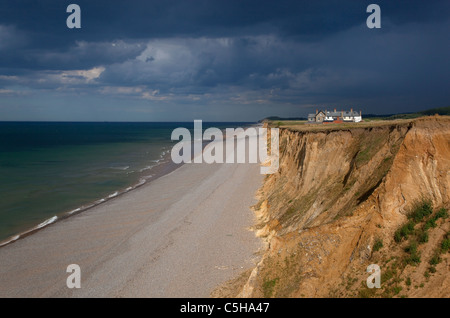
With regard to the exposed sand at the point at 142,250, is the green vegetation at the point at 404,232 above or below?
above

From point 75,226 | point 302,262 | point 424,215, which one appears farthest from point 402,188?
point 75,226

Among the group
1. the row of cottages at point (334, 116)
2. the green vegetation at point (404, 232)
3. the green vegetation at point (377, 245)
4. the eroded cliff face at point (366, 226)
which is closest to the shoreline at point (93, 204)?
the eroded cliff face at point (366, 226)

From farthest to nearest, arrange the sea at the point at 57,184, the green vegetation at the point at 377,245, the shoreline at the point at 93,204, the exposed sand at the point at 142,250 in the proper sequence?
the sea at the point at 57,184 → the shoreline at the point at 93,204 → the exposed sand at the point at 142,250 → the green vegetation at the point at 377,245

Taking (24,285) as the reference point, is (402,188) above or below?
above

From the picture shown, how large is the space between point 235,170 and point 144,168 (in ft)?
52.5

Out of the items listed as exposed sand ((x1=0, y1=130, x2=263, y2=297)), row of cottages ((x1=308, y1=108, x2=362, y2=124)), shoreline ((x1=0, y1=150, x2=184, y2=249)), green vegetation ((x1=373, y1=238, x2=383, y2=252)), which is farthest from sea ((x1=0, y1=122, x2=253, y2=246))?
row of cottages ((x1=308, y1=108, x2=362, y2=124))

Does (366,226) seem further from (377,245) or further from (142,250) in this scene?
(142,250)

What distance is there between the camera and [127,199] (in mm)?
30469

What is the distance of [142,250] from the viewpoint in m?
18.1

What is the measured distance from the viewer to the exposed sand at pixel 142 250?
14.6 m

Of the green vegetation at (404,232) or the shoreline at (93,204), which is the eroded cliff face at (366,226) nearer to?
the green vegetation at (404,232)
